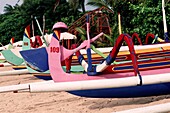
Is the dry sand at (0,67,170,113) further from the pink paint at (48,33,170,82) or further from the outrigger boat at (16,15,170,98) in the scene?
the pink paint at (48,33,170,82)

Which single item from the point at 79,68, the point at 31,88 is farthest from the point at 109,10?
the point at 31,88

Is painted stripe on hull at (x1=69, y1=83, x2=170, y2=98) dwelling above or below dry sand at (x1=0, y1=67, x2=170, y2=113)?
above

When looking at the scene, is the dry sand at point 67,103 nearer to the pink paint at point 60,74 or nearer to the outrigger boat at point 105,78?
the outrigger boat at point 105,78

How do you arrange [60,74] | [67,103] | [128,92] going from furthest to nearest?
[67,103], [128,92], [60,74]

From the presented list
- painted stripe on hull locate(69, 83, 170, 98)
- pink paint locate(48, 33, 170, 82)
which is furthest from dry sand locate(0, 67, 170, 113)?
pink paint locate(48, 33, 170, 82)

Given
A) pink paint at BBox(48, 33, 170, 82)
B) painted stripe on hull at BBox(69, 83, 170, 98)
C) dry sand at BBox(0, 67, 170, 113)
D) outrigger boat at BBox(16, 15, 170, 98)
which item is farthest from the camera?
dry sand at BBox(0, 67, 170, 113)

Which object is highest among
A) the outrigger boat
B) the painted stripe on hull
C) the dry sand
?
the outrigger boat

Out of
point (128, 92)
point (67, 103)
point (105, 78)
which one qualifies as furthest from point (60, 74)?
point (67, 103)

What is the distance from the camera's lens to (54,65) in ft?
17.2

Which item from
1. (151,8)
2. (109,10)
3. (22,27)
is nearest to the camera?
(151,8)

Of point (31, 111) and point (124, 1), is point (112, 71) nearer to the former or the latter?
point (31, 111)

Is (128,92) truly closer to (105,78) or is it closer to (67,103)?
(105,78)

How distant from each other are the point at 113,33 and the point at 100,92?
34.6 feet

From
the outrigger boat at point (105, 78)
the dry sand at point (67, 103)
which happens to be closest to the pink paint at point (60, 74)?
the outrigger boat at point (105, 78)
